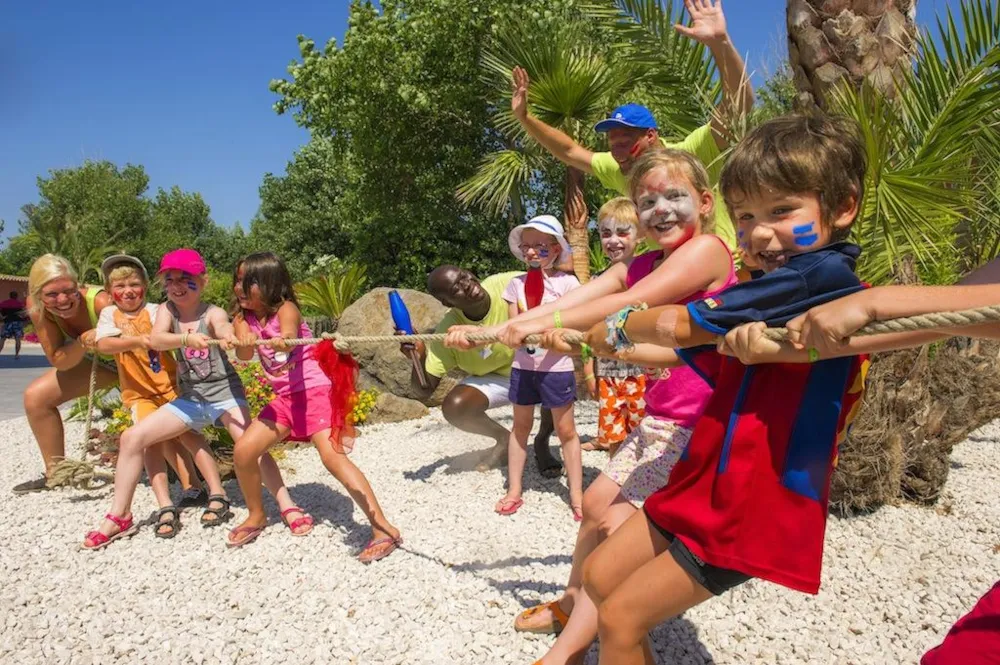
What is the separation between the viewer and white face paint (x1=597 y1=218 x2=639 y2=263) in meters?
3.85

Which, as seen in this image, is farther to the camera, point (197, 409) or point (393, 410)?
point (393, 410)

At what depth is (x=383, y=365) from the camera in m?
8.16

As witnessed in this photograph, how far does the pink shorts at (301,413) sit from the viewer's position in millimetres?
3793

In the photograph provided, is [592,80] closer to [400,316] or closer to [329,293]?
[329,293]

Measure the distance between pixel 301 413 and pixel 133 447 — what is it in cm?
110

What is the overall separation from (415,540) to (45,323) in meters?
3.08

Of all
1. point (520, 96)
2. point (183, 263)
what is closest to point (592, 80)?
point (520, 96)

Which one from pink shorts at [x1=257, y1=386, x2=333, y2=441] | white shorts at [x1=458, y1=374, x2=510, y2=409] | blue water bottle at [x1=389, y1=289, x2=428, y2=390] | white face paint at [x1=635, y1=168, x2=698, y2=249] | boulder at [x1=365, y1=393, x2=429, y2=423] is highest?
white face paint at [x1=635, y1=168, x2=698, y2=249]

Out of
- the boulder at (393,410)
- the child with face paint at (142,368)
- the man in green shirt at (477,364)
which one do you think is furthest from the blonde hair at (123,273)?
the boulder at (393,410)

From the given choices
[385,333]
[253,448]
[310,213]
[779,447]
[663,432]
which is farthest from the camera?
[310,213]

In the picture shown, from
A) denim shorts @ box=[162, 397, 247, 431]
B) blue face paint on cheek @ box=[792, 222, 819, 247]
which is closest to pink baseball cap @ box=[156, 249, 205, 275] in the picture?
denim shorts @ box=[162, 397, 247, 431]

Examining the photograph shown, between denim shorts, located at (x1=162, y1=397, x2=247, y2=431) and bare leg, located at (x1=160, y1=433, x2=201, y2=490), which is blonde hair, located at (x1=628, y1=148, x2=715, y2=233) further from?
bare leg, located at (x1=160, y1=433, x2=201, y2=490)

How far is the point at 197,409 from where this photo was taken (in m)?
4.22

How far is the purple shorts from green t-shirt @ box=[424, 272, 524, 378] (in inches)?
15.0
